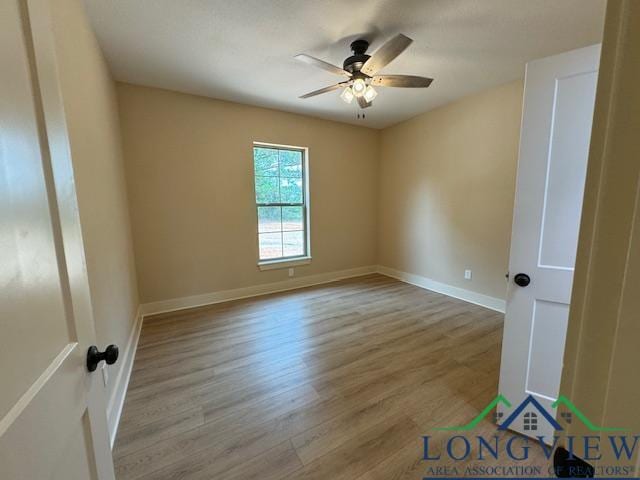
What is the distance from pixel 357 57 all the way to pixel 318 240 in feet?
8.82

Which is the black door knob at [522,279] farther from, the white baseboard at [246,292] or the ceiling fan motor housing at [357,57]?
the white baseboard at [246,292]

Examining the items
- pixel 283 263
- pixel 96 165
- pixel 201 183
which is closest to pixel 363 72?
pixel 96 165

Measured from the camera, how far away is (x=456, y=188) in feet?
11.7

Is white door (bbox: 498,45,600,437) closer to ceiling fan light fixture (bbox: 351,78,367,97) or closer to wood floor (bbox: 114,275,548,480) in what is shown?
wood floor (bbox: 114,275,548,480)

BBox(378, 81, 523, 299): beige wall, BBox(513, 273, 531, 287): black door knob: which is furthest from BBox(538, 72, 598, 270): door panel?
BBox(378, 81, 523, 299): beige wall

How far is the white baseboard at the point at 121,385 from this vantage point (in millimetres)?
1508

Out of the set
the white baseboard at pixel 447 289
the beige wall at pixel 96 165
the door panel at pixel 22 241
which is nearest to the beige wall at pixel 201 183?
the beige wall at pixel 96 165

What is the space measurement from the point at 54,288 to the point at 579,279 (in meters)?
1.04

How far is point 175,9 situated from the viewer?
70.3 inches

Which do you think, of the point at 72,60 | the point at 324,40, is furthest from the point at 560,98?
the point at 72,60

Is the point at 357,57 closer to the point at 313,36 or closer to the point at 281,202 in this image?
the point at 313,36

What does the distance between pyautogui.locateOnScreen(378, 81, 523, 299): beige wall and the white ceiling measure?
46cm

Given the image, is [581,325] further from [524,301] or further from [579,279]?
[524,301]

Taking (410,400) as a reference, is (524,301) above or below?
above
